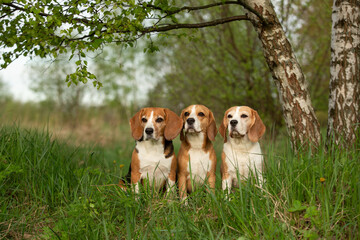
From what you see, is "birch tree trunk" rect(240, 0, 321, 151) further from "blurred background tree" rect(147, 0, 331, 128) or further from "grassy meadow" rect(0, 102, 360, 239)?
"blurred background tree" rect(147, 0, 331, 128)

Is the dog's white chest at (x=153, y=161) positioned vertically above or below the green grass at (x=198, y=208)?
A: above

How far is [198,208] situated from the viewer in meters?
3.79

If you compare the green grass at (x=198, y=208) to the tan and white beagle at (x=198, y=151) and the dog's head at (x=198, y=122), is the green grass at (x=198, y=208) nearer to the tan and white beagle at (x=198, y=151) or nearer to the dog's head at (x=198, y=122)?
the tan and white beagle at (x=198, y=151)

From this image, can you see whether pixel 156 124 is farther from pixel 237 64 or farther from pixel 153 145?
pixel 237 64

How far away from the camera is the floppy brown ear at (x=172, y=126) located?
4.33 m

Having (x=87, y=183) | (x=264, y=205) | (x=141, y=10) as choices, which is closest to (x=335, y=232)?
(x=264, y=205)

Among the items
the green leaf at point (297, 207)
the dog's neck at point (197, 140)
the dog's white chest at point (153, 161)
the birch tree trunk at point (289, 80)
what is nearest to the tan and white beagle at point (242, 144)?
the dog's neck at point (197, 140)

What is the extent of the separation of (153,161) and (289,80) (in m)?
2.20

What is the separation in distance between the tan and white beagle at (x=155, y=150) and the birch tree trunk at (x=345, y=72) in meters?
2.23

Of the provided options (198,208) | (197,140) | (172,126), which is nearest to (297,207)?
(198,208)

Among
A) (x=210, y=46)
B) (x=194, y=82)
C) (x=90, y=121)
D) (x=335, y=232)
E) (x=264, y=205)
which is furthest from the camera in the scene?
(x=90, y=121)

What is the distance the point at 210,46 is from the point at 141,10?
17.7 feet

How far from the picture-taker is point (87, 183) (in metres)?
4.32

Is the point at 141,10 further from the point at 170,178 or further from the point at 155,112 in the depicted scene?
the point at 170,178
